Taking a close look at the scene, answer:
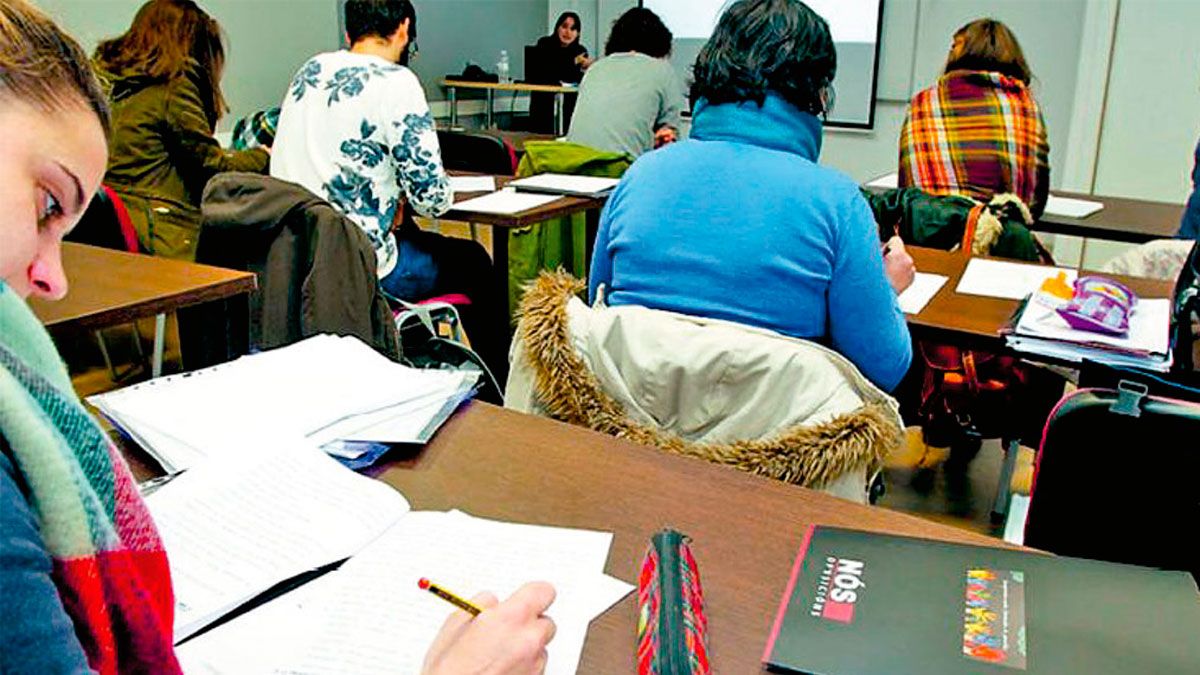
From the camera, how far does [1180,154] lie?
4645mm

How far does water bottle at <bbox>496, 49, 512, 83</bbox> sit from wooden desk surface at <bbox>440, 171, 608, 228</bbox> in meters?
4.95

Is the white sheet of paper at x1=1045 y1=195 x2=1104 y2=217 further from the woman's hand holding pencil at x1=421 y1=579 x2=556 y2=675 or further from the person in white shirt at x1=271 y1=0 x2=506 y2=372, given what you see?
the woman's hand holding pencil at x1=421 y1=579 x2=556 y2=675

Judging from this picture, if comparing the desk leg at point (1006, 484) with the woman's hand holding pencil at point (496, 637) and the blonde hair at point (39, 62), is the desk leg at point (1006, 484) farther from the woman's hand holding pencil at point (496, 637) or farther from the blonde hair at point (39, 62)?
the blonde hair at point (39, 62)

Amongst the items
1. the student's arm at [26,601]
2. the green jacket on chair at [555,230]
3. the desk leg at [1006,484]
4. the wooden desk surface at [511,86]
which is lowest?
the desk leg at [1006,484]

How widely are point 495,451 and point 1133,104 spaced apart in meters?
4.62

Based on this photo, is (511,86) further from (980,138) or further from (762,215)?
(762,215)

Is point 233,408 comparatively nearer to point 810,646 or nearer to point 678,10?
point 810,646

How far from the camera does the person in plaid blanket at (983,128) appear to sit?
2992 millimetres

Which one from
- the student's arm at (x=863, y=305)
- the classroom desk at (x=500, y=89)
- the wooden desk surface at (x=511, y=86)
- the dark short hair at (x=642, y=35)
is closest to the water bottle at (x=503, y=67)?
the classroom desk at (x=500, y=89)

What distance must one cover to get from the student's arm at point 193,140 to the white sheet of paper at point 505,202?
0.89 m

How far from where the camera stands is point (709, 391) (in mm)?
1262

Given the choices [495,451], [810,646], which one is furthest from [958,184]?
[810,646]

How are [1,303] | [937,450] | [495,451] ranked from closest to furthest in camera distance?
[1,303] → [495,451] → [937,450]

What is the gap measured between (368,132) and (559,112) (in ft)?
15.8
